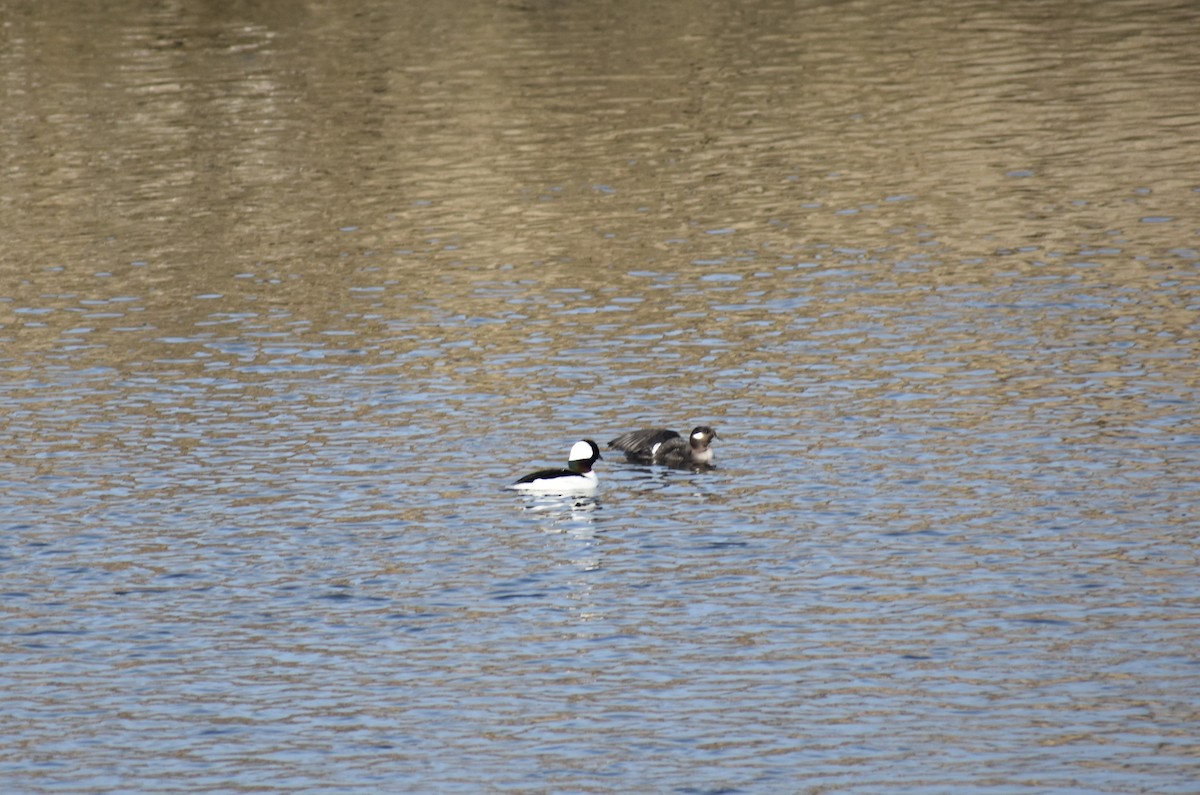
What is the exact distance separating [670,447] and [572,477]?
1.71 meters

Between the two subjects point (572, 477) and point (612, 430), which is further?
point (612, 430)

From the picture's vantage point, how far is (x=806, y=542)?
2120 centimetres

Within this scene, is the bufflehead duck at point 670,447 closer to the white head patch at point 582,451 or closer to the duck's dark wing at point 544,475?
the white head patch at point 582,451

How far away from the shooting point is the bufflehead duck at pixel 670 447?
950 inches

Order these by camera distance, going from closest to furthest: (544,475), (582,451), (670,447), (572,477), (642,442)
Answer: (544,475)
(572,477)
(582,451)
(670,447)
(642,442)

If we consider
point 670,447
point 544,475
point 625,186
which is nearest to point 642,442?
point 670,447

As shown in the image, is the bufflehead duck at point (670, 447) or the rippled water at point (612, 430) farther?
the bufflehead duck at point (670, 447)

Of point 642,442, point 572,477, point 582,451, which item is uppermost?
point 582,451

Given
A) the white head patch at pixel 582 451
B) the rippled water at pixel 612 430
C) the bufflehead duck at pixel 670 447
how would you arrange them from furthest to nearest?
1. the bufflehead duck at pixel 670 447
2. the white head patch at pixel 582 451
3. the rippled water at pixel 612 430

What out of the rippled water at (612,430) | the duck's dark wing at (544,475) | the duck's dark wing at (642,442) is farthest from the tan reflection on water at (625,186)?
the duck's dark wing at (544,475)

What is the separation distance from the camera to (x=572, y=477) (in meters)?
23.1

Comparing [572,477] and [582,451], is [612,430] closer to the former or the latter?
[582,451]

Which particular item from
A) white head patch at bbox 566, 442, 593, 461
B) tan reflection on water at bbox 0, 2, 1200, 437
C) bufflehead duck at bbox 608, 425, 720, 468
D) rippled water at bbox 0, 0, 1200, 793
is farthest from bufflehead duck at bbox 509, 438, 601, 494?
tan reflection on water at bbox 0, 2, 1200, 437

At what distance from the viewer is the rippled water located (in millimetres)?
16672
